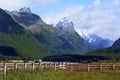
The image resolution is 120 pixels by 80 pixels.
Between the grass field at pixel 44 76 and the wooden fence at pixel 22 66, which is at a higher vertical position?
the wooden fence at pixel 22 66

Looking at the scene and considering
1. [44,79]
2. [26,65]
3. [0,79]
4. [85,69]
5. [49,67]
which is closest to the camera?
[0,79]

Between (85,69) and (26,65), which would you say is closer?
(26,65)

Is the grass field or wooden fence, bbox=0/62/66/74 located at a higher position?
wooden fence, bbox=0/62/66/74

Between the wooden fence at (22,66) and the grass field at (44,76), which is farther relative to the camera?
the wooden fence at (22,66)

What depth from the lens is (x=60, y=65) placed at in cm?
6669

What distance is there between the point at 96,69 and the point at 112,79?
24140 mm

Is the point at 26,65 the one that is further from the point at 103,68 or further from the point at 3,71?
the point at 103,68

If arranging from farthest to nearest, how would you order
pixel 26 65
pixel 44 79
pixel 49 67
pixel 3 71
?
pixel 49 67
pixel 26 65
pixel 3 71
pixel 44 79

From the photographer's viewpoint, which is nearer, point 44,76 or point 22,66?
point 44,76

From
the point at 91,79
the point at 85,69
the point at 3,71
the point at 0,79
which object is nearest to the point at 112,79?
the point at 91,79

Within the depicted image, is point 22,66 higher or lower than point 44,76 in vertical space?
higher

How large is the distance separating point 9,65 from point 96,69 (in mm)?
22509

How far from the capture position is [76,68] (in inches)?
2640

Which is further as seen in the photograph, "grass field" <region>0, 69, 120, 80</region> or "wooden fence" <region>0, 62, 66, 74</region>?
"wooden fence" <region>0, 62, 66, 74</region>
